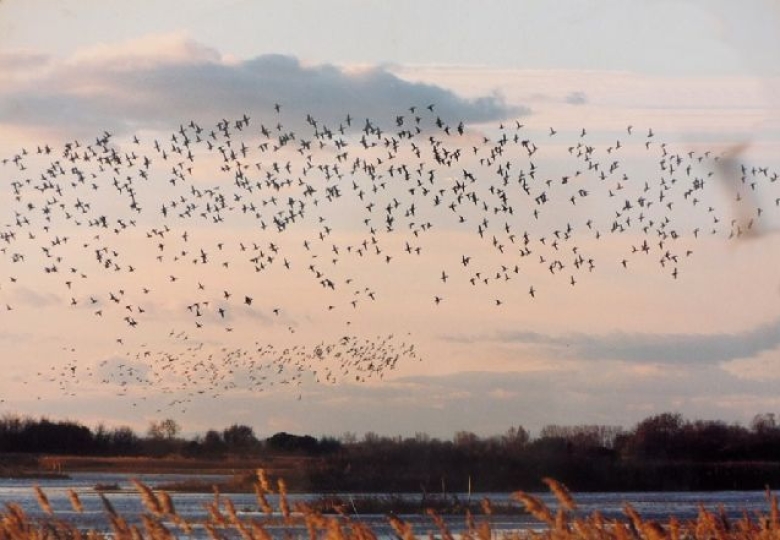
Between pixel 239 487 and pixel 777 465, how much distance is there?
21.3m

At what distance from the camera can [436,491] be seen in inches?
1847

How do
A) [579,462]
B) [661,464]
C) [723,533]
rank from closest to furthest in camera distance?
[723,533] → [579,462] → [661,464]

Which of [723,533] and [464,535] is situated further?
[723,533]

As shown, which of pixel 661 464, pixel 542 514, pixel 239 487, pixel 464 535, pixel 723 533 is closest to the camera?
pixel 542 514

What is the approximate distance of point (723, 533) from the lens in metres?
9.90

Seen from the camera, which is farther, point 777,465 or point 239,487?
point 777,465

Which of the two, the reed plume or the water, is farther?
the water

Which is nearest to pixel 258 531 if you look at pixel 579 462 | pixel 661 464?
pixel 579 462

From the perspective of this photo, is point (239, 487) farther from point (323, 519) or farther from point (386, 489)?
point (323, 519)

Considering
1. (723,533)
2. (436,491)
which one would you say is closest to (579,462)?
(436,491)

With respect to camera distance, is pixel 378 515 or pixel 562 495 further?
pixel 378 515

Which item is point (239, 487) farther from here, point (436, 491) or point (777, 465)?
point (777, 465)

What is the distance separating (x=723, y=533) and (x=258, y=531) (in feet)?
11.2

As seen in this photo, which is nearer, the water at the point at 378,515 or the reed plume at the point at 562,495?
the reed plume at the point at 562,495
